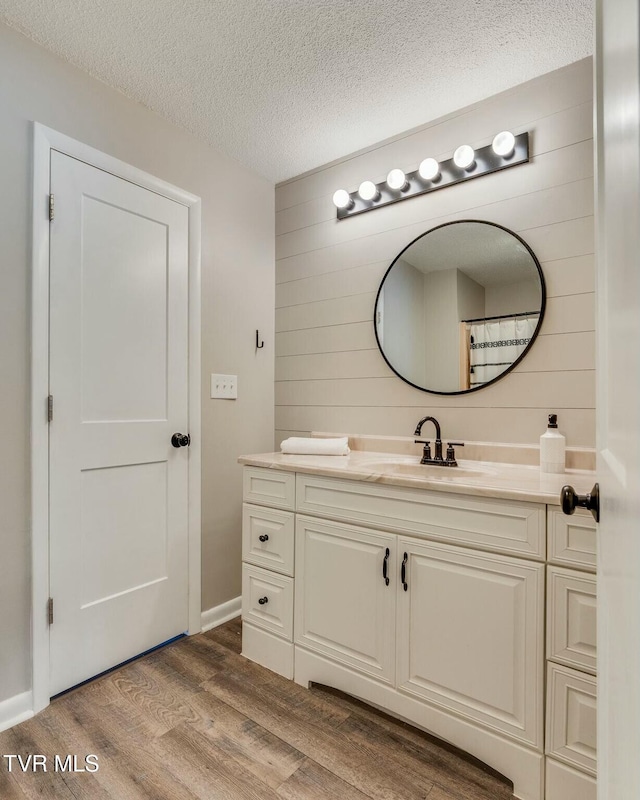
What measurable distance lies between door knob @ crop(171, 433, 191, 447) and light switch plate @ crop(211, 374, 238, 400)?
0.83ft

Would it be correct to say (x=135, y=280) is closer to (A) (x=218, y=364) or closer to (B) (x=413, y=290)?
(A) (x=218, y=364)

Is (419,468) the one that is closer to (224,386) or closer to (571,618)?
(571,618)

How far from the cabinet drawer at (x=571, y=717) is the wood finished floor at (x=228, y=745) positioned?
0.25m

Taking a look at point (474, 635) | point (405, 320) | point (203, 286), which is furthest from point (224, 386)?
point (474, 635)

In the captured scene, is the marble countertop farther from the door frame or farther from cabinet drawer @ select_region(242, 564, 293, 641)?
the door frame

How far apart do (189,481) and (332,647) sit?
999 millimetres

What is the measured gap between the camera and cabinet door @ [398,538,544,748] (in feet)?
4.17

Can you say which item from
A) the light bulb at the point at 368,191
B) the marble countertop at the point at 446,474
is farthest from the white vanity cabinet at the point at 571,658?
the light bulb at the point at 368,191

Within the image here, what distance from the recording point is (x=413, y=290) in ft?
7.04

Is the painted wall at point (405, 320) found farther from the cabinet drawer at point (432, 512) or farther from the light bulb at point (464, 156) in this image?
the cabinet drawer at point (432, 512)

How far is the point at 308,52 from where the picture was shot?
1.70 meters

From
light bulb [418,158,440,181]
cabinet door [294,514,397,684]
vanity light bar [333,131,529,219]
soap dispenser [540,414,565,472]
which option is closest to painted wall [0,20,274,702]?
vanity light bar [333,131,529,219]

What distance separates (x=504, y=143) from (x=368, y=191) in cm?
64

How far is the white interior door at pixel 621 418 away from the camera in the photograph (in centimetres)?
39
